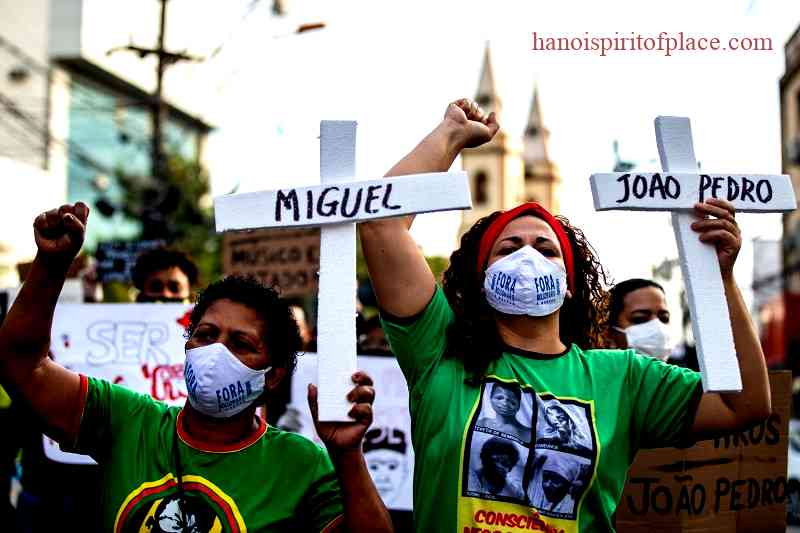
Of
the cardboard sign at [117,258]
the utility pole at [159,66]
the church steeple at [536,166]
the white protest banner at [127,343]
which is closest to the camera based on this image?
the white protest banner at [127,343]

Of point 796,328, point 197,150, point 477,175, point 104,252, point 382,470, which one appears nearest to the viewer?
point 382,470

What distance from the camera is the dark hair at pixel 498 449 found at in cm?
235

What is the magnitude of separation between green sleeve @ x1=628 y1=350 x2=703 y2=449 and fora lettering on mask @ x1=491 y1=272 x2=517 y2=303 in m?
0.36

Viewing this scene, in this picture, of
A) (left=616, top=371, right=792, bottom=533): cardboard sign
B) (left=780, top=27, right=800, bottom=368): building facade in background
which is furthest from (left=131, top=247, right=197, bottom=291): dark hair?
(left=780, top=27, right=800, bottom=368): building facade in background

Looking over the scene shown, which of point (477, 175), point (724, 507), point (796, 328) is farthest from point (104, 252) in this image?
point (477, 175)

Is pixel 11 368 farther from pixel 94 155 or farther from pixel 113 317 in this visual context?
pixel 94 155

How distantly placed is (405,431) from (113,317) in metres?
1.57

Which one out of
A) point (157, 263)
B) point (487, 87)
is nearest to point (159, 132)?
point (157, 263)

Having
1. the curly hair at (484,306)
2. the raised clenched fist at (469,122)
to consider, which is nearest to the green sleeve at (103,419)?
the curly hair at (484,306)

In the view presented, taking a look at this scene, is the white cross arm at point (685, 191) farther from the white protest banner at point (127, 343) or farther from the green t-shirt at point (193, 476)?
the white protest banner at point (127, 343)

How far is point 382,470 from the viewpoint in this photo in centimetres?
511

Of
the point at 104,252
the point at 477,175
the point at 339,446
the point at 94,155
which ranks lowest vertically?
the point at 339,446
